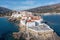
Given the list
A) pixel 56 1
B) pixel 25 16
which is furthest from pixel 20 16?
pixel 56 1

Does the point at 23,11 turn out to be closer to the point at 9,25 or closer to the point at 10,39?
the point at 9,25

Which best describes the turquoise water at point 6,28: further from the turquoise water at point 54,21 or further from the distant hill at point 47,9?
the turquoise water at point 54,21

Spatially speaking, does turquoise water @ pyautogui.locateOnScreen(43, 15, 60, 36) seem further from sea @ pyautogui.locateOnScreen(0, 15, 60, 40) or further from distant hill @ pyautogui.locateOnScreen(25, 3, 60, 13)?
distant hill @ pyautogui.locateOnScreen(25, 3, 60, 13)

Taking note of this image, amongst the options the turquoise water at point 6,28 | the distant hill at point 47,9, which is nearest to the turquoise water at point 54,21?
the distant hill at point 47,9

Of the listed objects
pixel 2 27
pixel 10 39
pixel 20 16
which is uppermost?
pixel 20 16

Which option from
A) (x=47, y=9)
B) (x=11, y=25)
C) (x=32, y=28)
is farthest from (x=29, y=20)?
(x=47, y=9)

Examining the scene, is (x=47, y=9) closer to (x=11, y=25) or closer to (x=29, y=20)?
(x=29, y=20)

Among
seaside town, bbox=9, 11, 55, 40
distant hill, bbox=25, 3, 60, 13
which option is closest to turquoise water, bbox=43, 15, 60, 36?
seaside town, bbox=9, 11, 55, 40

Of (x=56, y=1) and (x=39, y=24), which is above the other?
(x=56, y=1)
